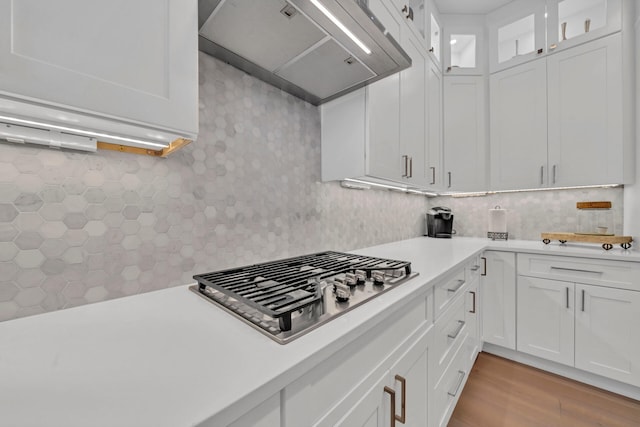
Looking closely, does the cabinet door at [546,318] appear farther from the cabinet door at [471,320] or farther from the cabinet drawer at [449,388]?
the cabinet drawer at [449,388]

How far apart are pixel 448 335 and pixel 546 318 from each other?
1.21 metres

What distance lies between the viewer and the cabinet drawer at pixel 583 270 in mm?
1627

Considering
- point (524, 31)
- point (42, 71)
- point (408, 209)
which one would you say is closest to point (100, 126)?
point (42, 71)

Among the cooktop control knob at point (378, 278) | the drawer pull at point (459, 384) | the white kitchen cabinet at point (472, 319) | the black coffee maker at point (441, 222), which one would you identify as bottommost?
the drawer pull at point (459, 384)

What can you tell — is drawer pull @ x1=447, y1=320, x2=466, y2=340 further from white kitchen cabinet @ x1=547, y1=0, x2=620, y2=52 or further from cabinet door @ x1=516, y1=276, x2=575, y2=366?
white kitchen cabinet @ x1=547, y1=0, x2=620, y2=52

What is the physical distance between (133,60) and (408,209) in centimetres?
231

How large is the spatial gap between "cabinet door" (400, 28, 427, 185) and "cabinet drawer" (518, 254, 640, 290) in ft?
3.39

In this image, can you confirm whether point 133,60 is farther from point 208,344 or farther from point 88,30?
point 208,344

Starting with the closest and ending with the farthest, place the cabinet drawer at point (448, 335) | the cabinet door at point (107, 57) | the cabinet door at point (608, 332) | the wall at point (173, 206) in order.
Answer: the cabinet door at point (107, 57) < the wall at point (173, 206) < the cabinet drawer at point (448, 335) < the cabinet door at point (608, 332)

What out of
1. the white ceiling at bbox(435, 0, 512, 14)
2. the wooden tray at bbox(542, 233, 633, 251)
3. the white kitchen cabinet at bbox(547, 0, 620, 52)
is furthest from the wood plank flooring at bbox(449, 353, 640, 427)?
the white ceiling at bbox(435, 0, 512, 14)

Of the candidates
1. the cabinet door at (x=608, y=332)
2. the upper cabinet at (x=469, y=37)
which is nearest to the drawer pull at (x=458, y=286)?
the cabinet door at (x=608, y=332)

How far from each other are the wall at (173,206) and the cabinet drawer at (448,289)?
2.11 ft

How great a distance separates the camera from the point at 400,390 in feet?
2.67

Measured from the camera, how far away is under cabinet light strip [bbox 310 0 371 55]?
0.77 metres
